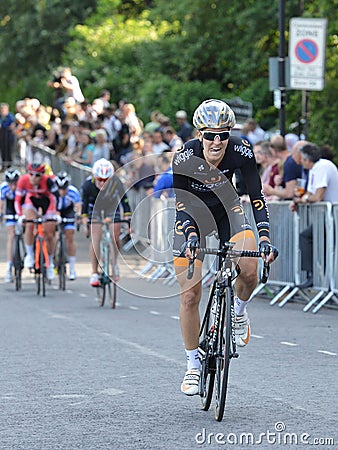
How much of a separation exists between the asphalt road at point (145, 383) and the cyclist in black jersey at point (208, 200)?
1.93 feet

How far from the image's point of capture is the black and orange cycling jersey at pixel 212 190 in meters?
8.66

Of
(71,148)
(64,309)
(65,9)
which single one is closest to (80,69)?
(65,9)

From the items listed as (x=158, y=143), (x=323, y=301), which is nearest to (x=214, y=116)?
(x=323, y=301)

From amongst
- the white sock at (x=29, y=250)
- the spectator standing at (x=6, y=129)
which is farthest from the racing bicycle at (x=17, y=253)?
the spectator standing at (x=6, y=129)

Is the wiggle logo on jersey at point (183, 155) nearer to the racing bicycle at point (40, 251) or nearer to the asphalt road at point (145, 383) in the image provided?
the asphalt road at point (145, 383)

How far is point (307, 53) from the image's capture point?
65.2 feet

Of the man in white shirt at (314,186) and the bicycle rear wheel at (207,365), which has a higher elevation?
the man in white shirt at (314,186)

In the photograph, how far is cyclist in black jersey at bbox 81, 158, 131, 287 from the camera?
55.3 feet

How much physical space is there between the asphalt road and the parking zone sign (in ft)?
15.3

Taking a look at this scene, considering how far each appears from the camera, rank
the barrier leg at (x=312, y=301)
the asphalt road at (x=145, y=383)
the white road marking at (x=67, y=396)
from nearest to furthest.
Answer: the asphalt road at (x=145, y=383)
the white road marking at (x=67, y=396)
the barrier leg at (x=312, y=301)

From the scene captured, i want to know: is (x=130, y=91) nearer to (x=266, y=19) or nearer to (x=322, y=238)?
(x=266, y=19)

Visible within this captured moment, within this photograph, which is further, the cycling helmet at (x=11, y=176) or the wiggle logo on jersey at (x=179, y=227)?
the cycling helmet at (x=11, y=176)

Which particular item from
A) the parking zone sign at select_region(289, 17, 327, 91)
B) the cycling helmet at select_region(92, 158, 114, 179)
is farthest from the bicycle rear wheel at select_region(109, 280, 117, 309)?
the parking zone sign at select_region(289, 17, 327, 91)

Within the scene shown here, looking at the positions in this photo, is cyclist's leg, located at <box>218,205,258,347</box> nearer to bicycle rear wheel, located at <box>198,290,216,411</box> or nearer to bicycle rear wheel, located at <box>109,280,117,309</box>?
bicycle rear wheel, located at <box>198,290,216,411</box>
